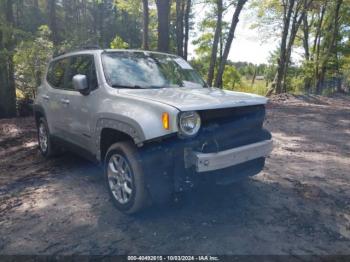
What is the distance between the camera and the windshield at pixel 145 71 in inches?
176

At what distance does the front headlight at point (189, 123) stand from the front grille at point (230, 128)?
0.31 feet

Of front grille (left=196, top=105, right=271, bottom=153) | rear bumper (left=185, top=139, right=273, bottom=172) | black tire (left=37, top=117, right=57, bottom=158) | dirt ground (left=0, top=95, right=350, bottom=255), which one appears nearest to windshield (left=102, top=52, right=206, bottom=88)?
front grille (left=196, top=105, right=271, bottom=153)

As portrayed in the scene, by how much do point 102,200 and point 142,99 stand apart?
1593 mm

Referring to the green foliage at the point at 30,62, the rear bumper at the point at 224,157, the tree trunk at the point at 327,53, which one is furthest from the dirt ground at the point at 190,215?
the tree trunk at the point at 327,53

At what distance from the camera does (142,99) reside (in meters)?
3.76

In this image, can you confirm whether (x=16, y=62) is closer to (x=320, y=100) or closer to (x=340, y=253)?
(x=340, y=253)

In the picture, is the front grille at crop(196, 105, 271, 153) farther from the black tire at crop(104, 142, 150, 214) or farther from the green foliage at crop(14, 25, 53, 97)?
the green foliage at crop(14, 25, 53, 97)

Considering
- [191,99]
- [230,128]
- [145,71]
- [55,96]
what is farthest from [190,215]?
[55,96]

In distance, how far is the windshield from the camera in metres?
4.48

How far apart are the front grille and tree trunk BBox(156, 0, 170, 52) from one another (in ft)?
25.5

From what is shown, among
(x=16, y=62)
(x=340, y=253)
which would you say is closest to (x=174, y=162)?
(x=340, y=253)

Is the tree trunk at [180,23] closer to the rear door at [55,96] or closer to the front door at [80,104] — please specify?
the rear door at [55,96]

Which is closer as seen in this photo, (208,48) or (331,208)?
(331,208)

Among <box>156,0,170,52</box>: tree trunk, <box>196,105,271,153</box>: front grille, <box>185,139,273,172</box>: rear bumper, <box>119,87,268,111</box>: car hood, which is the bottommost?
<box>185,139,273,172</box>: rear bumper
